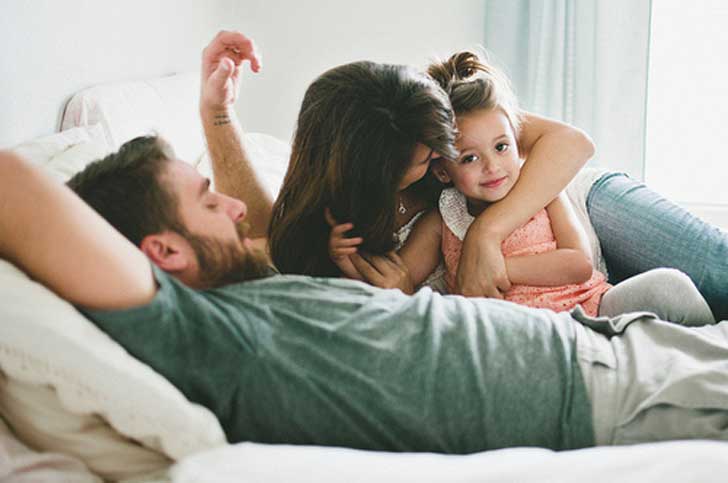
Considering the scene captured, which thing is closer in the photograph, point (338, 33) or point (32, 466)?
point (32, 466)

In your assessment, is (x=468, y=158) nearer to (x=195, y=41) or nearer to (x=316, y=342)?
(x=316, y=342)

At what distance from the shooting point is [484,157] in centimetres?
162

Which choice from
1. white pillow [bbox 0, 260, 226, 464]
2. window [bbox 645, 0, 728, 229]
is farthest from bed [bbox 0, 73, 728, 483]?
window [bbox 645, 0, 728, 229]

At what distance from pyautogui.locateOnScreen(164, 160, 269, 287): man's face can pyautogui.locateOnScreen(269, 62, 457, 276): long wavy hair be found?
0.35m

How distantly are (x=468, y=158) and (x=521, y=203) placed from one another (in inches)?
5.6

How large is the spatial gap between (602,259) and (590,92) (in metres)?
1.68

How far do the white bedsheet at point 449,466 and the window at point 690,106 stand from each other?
3017 mm

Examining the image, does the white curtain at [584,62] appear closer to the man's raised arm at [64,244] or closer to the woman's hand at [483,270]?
the woman's hand at [483,270]

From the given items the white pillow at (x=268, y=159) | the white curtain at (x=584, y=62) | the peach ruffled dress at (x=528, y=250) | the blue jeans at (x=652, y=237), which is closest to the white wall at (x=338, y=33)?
the white curtain at (x=584, y=62)

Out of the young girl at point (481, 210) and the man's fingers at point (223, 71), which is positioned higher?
the man's fingers at point (223, 71)

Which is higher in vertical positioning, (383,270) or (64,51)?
(64,51)

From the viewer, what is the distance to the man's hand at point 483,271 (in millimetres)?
1538

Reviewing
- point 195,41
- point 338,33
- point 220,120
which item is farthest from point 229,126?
point 338,33

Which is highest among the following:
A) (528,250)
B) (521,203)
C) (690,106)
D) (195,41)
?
(195,41)
